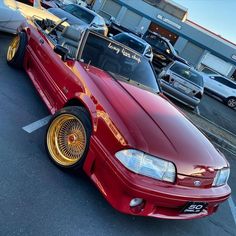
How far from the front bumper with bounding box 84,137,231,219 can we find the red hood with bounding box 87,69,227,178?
8.4 inches

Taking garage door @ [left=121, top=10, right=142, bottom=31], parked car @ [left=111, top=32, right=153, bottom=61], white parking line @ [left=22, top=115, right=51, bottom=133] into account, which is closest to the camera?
white parking line @ [left=22, top=115, right=51, bottom=133]

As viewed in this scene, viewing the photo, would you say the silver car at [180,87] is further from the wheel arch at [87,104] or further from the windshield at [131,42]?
the wheel arch at [87,104]

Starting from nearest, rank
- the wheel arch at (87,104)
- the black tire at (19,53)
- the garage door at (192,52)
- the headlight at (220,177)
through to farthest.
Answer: the wheel arch at (87,104), the headlight at (220,177), the black tire at (19,53), the garage door at (192,52)

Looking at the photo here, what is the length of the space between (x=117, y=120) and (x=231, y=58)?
36.4 metres

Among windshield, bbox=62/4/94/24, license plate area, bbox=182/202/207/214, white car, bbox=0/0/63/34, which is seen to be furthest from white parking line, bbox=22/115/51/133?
windshield, bbox=62/4/94/24

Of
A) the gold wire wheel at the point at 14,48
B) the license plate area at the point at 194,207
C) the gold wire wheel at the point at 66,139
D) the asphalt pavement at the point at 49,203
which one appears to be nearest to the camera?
the asphalt pavement at the point at 49,203

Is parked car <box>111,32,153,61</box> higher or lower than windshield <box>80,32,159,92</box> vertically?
lower

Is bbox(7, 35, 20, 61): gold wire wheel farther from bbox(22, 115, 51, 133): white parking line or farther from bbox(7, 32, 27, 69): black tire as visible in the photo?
bbox(22, 115, 51, 133): white parking line

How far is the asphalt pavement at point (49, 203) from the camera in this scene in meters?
3.28

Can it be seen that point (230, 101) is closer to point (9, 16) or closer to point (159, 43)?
point (159, 43)

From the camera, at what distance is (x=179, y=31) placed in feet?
129

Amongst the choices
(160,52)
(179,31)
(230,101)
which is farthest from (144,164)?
(179,31)

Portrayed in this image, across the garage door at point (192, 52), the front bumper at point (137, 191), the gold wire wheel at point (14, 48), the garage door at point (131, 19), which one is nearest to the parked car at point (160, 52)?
the gold wire wheel at point (14, 48)

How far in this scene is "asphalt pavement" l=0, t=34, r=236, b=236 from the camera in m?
3.28
